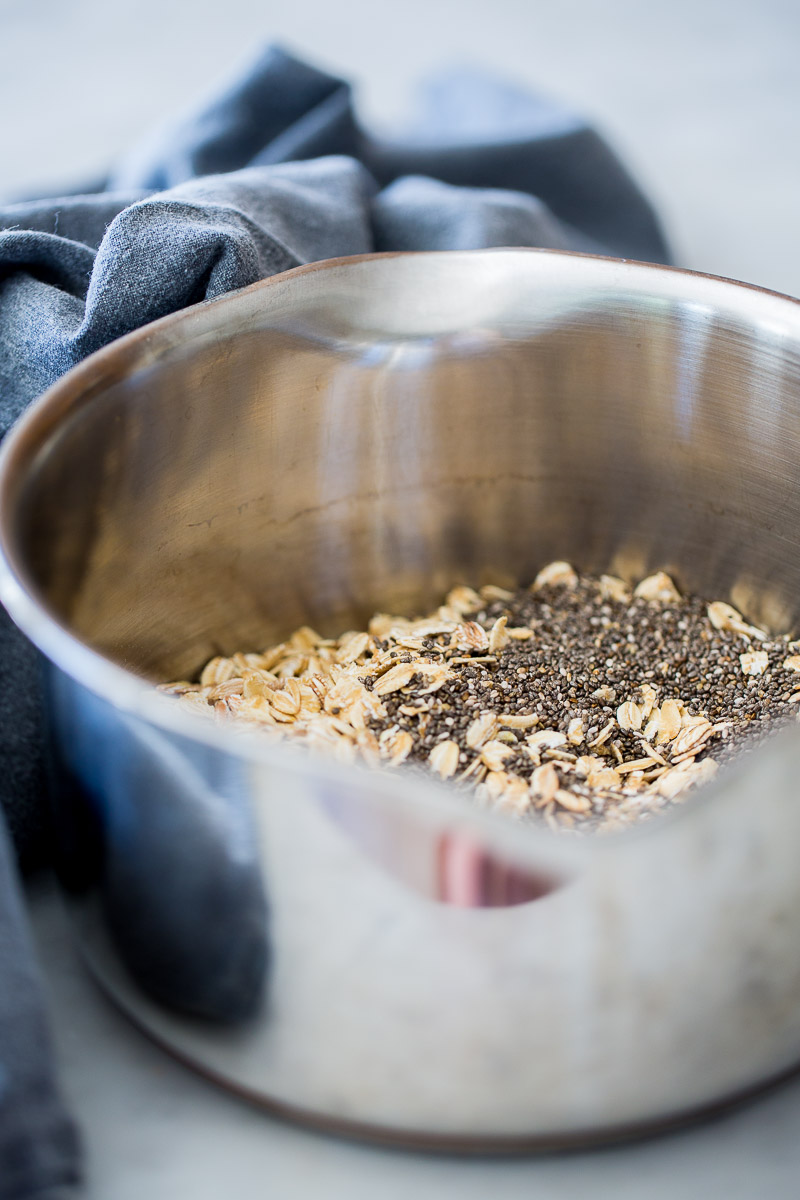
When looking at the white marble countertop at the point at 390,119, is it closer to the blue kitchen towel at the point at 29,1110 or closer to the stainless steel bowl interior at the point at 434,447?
the blue kitchen towel at the point at 29,1110

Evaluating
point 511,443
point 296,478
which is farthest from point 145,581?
point 511,443

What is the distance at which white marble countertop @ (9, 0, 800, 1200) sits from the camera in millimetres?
437

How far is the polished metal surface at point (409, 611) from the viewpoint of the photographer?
1.22ft

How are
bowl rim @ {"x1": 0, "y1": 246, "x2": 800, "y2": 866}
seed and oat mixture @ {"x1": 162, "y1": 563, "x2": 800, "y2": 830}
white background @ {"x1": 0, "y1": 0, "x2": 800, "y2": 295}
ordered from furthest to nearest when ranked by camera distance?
white background @ {"x1": 0, "y1": 0, "x2": 800, "y2": 295} < seed and oat mixture @ {"x1": 162, "y1": 563, "x2": 800, "y2": 830} < bowl rim @ {"x1": 0, "y1": 246, "x2": 800, "y2": 866}

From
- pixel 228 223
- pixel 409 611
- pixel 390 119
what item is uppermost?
pixel 228 223

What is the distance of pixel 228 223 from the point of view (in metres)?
0.66

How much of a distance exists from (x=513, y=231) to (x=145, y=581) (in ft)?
1.15

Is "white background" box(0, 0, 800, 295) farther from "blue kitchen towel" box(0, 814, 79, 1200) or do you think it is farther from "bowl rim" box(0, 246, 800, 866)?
"blue kitchen towel" box(0, 814, 79, 1200)

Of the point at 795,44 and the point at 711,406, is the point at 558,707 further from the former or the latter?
the point at 795,44

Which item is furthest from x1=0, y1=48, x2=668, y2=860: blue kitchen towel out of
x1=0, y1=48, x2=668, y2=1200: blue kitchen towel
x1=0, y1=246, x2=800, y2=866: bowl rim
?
x1=0, y1=246, x2=800, y2=866: bowl rim

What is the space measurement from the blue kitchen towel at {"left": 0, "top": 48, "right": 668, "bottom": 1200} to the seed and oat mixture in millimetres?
139

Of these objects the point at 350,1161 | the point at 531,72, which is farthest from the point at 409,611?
the point at 531,72

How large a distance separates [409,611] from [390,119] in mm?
564

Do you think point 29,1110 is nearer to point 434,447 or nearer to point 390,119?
point 434,447
